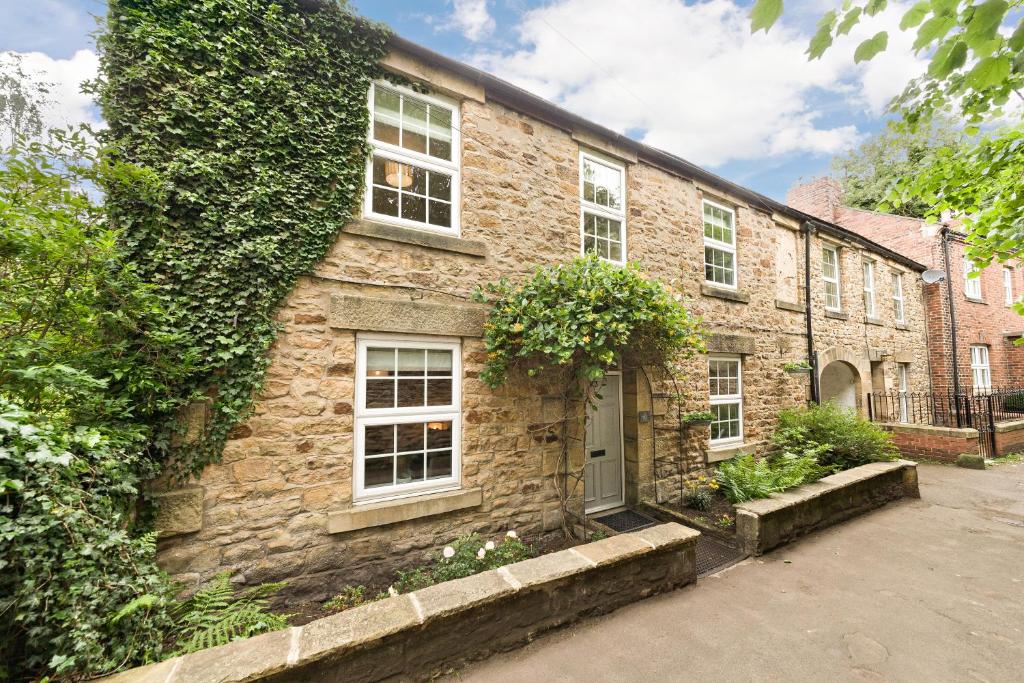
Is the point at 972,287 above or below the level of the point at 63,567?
above

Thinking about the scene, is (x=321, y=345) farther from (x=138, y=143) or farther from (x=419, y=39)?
(x=419, y=39)

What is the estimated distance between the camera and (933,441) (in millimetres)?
9070

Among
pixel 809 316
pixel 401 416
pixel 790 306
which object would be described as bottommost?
pixel 401 416

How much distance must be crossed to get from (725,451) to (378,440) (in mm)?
6117

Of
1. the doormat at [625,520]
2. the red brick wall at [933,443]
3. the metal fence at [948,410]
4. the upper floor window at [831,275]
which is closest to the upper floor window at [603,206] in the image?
the doormat at [625,520]

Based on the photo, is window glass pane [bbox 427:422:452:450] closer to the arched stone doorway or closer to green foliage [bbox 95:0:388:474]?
green foliage [bbox 95:0:388:474]

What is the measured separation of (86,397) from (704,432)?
25.6ft

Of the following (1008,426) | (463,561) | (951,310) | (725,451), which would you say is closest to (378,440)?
(463,561)

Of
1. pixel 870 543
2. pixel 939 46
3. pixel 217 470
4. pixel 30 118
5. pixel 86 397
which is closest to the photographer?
pixel 939 46

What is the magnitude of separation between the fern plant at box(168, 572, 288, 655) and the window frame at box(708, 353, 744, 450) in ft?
22.7

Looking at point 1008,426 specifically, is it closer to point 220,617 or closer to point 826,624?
point 826,624

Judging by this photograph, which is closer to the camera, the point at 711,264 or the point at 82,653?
the point at 82,653

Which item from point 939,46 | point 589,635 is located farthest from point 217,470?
point 939,46

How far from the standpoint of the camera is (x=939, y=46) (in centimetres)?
254
